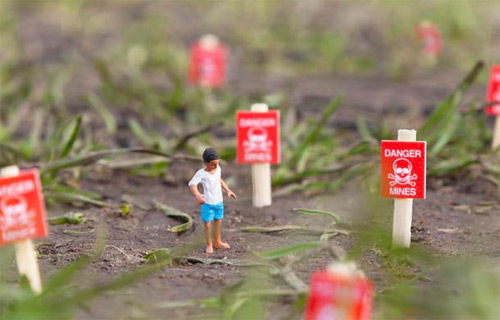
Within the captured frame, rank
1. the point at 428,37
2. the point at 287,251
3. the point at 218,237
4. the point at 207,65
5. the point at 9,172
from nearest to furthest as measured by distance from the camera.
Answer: the point at 9,172 < the point at 287,251 < the point at 218,237 < the point at 207,65 < the point at 428,37

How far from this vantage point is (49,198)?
3801 mm

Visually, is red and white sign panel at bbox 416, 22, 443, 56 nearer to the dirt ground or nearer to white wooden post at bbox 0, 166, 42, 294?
the dirt ground

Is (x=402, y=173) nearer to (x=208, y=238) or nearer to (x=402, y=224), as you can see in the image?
(x=402, y=224)

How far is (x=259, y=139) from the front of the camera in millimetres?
3537

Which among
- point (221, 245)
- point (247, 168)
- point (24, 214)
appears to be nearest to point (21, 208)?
point (24, 214)

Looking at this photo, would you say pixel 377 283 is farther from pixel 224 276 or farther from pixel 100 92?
pixel 100 92

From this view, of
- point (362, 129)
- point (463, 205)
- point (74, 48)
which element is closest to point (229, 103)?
point (362, 129)

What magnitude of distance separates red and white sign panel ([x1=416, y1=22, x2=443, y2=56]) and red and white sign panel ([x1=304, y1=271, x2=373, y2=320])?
504 centimetres

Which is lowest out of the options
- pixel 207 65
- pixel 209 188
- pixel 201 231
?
pixel 201 231

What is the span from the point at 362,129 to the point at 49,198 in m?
1.72

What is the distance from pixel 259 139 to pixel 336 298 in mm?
1522

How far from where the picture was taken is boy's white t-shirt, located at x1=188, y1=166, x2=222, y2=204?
2939 mm

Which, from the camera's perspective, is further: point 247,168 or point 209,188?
point 247,168

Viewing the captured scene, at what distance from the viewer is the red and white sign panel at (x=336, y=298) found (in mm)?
2061
